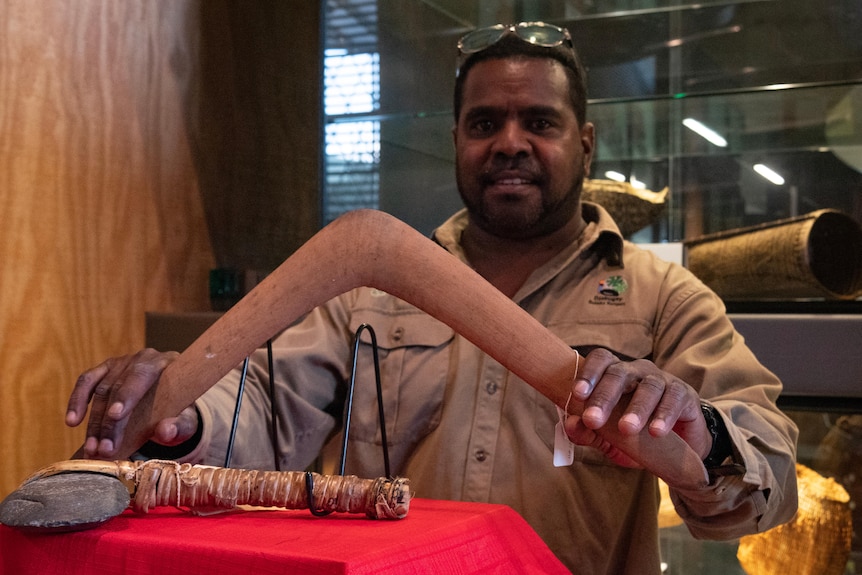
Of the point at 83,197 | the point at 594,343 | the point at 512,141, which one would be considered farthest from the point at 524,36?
the point at 83,197

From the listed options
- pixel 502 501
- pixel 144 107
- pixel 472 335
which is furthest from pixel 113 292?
pixel 472 335

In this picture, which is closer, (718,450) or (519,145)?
A: (718,450)

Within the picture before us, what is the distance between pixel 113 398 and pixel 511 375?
0.59m

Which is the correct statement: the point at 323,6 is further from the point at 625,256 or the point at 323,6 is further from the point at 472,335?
the point at 472,335

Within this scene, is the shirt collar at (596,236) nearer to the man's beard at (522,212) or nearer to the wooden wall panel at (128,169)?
the man's beard at (522,212)

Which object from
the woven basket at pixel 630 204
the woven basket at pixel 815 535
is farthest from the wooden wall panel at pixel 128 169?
the woven basket at pixel 815 535

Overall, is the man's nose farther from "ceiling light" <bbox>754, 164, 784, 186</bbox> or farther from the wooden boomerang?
"ceiling light" <bbox>754, 164, 784, 186</bbox>

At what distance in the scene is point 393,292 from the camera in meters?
0.82

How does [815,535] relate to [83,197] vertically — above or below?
below

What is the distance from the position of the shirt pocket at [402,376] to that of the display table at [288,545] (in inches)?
19.4

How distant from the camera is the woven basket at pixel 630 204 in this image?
204 centimetres

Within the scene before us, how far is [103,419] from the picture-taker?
2.79 ft

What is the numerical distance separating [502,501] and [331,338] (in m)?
0.34

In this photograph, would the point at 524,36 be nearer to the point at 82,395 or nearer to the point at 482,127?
the point at 482,127
